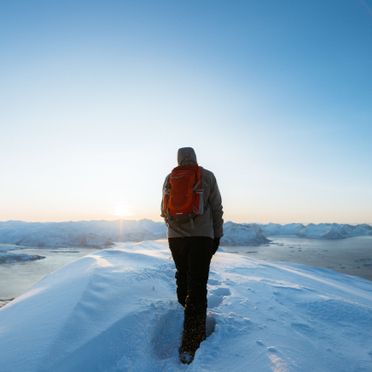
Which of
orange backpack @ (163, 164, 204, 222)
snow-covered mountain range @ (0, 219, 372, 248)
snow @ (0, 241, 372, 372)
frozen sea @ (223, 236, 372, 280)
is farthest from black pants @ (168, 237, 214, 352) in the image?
snow-covered mountain range @ (0, 219, 372, 248)

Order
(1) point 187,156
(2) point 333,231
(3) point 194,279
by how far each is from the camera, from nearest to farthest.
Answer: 1. (3) point 194,279
2. (1) point 187,156
3. (2) point 333,231

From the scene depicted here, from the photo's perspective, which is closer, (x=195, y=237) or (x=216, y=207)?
(x=195, y=237)

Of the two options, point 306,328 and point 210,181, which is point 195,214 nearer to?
point 210,181

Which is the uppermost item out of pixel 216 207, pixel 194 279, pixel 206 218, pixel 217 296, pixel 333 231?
pixel 333 231

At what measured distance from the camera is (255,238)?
102500 millimetres

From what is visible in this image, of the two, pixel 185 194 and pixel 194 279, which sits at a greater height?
pixel 185 194

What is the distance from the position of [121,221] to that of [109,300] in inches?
5191

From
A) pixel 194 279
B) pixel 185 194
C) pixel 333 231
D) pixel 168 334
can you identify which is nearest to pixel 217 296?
pixel 168 334

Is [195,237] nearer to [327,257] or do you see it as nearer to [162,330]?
[162,330]

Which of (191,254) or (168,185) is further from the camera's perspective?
(168,185)

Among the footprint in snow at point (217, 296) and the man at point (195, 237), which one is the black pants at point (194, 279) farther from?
the footprint in snow at point (217, 296)

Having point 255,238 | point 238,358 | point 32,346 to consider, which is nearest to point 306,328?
point 238,358

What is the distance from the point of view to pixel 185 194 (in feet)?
9.44

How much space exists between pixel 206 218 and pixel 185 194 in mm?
298
